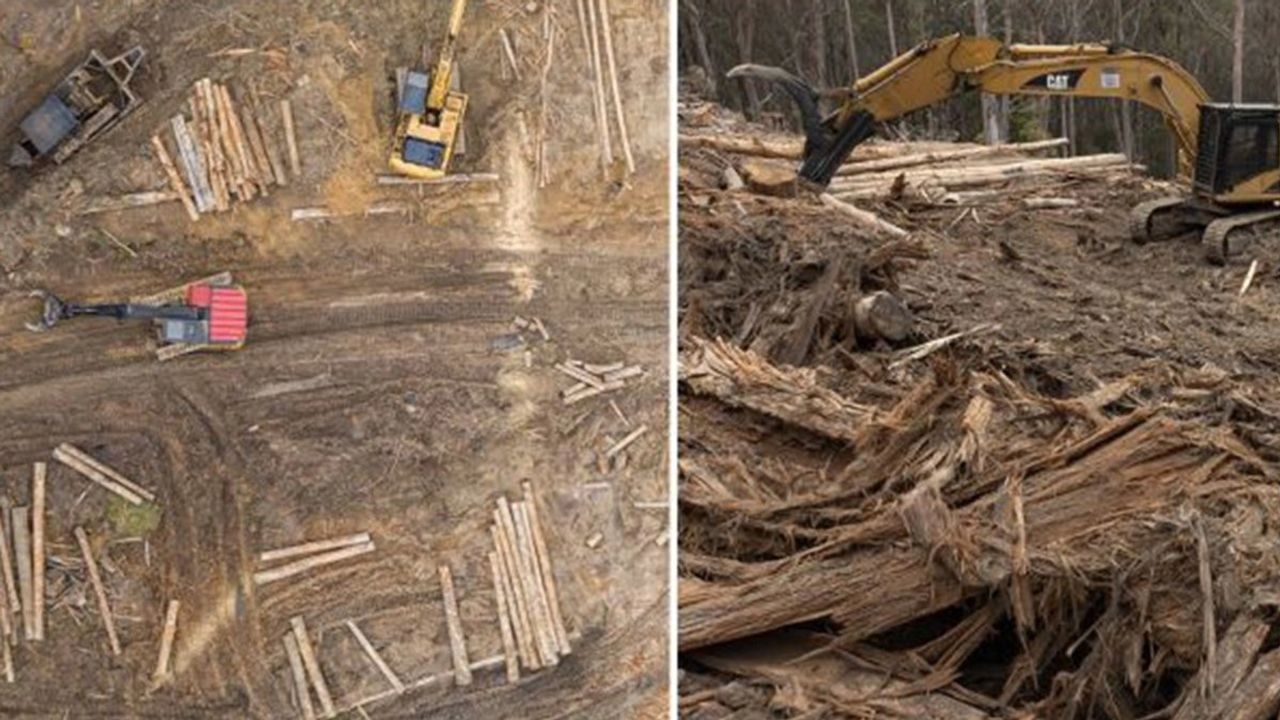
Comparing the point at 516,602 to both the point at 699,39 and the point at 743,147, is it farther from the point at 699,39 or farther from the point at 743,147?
the point at 699,39

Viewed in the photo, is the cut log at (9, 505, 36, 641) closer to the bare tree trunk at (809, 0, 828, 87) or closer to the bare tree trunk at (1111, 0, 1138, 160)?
the bare tree trunk at (1111, 0, 1138, 160)

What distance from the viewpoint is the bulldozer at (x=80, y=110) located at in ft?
7.98

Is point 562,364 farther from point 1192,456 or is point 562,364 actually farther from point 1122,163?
point 1122,163

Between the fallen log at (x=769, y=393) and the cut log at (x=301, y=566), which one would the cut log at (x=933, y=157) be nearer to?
the fallen log at (x=769, y=393)

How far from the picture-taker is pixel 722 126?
46.1ft

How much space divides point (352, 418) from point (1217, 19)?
2460 cm

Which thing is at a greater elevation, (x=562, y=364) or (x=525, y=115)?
(x=525, y=115)

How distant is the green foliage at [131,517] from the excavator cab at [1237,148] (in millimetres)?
8784

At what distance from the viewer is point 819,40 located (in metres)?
23.3

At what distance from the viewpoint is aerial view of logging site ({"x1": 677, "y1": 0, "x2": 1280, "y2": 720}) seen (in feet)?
12.9

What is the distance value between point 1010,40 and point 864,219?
39.9ft

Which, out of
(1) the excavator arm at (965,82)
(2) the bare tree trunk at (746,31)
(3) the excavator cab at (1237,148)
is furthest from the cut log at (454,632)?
(2) the bare tree trunk at (746,31)

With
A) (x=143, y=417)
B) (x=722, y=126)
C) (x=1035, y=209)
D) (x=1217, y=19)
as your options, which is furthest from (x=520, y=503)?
(x=1217, y=19)

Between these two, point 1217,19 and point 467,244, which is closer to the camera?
point 467,244
